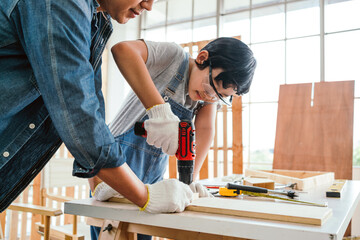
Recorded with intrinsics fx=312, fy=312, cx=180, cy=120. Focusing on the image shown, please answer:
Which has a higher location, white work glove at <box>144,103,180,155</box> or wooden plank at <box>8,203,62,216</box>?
white work glove at <box>144,103,180,155</box>

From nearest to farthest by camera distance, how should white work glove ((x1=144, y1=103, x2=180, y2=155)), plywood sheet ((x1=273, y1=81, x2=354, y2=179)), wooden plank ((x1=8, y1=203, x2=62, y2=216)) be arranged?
white work glove ((x1=144, y1=103, x2=180, y2=155)) < wooden plank ((x1=8, y1=203, x2=62, y2=216)) < plywood sheet ((x1=273, y1=81, x2=354, y2=179))

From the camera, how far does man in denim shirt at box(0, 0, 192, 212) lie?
0.64 metres

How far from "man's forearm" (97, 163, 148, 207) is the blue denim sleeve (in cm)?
4

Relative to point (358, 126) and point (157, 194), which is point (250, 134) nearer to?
point (358, 126)

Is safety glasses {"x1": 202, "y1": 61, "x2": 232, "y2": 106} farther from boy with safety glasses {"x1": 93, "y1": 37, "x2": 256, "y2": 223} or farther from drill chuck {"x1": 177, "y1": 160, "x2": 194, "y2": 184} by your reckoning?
drill chuck {"x1": 177, "y1": 160, "x2": 194, "y2": 184}

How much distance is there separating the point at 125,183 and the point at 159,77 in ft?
2.42

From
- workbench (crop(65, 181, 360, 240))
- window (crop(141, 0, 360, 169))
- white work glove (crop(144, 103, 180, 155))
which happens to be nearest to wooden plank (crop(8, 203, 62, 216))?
workbench (crop(65, 181, 360, 240))

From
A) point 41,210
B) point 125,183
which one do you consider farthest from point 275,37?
point 125,183

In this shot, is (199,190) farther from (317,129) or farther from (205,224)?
(317,129)

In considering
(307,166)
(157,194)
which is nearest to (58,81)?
(157,194)

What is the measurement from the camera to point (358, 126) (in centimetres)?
446

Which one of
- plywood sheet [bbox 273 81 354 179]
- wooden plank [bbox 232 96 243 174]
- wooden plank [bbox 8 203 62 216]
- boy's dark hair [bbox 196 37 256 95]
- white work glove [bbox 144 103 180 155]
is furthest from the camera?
wooden plank [bbox 232 96 243 174]

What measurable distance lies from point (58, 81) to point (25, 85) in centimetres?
12

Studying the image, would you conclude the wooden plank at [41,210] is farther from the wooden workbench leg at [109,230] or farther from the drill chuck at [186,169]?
the drill chuck at [186,169]
